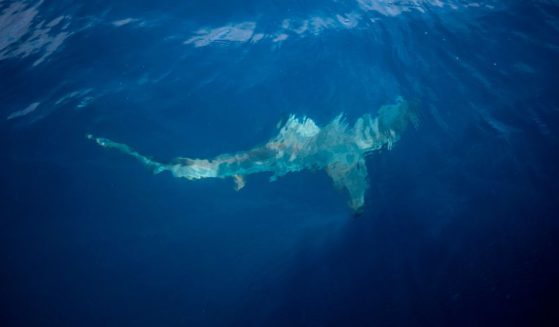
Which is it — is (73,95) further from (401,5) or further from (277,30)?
(401,5)

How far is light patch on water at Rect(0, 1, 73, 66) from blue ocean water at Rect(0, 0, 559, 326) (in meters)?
0.04

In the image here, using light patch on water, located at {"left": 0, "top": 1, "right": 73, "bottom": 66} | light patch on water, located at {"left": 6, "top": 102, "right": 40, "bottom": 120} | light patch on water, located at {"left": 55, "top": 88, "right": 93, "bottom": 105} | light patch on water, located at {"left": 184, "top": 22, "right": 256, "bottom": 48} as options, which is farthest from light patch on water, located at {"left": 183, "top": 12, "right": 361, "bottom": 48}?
light patch on water, located at {"left": 6, "top": 102, "right": 40, "bottom": 120}

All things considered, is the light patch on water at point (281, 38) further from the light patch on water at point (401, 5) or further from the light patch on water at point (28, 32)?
the light patch on water at point (28, 32)

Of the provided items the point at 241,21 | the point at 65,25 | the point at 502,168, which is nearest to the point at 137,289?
the point at 65,25

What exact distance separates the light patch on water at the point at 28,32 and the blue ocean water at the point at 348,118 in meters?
0.04

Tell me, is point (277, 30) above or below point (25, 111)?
above

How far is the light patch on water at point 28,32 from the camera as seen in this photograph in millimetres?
10195

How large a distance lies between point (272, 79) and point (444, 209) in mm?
9870

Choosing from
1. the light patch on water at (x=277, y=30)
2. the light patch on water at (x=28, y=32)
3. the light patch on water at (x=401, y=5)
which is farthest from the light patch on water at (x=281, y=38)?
the light patch on water at (x=28, y=32)

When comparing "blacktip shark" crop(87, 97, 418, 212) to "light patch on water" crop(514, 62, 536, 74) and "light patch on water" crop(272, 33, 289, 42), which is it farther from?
"light patch on water" crop(514, 62, 536, 74)

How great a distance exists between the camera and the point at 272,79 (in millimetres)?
12445

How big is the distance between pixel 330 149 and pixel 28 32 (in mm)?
11944

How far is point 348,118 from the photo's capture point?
1302 cm

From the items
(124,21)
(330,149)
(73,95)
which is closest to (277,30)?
(330,149)
